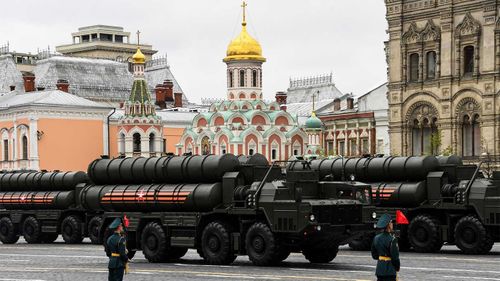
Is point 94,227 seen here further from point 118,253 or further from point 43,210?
point 118,253

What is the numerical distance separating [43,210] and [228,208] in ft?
41.8

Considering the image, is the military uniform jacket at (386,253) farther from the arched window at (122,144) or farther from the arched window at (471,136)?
the arched window at (122,144)

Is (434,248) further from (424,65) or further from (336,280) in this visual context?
(424,65)

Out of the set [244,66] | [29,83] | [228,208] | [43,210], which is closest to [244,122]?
[244,66]

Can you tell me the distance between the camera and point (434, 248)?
30.6 metres

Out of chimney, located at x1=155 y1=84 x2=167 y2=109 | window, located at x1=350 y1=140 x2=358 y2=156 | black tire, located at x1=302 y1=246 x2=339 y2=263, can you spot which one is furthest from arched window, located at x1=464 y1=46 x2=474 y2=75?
chimney, located at x1=155 y1=84 x2=167 y2=109

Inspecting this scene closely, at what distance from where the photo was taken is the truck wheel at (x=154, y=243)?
92.3 ft

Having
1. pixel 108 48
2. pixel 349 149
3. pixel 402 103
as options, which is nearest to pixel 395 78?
pixel 402 103

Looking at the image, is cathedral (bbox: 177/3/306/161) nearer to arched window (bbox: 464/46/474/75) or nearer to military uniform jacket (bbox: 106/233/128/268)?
arched window (bbox: 464/46/474/75)

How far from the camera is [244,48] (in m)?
96.1

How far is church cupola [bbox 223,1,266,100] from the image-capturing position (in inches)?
3789

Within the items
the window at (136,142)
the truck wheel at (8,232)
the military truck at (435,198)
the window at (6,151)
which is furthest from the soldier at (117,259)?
the window at (6,151)

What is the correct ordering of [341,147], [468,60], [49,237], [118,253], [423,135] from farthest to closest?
[341,147] < [423,135] < [468,60] < [49,237] < [118,253]

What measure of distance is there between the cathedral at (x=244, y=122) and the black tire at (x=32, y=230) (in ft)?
176
